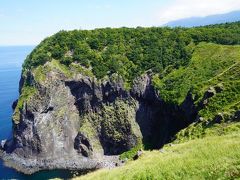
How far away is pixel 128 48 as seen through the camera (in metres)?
157

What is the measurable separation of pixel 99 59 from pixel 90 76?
34.2ft

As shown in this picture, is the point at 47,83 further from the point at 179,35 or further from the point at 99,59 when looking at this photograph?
the point at 179,35

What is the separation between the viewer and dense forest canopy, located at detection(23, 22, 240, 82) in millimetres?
146875

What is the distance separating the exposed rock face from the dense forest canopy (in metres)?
6.48

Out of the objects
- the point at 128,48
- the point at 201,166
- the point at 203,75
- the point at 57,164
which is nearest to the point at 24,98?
the point at 57,164

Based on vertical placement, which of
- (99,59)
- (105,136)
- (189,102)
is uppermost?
(99,59)

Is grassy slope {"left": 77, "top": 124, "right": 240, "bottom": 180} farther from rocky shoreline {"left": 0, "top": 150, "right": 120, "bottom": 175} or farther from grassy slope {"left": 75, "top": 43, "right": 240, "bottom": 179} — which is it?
rocky shoreline {"left": 0, "top": 150, "right": 120, "bottom": 175}

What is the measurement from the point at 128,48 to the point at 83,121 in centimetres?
3356

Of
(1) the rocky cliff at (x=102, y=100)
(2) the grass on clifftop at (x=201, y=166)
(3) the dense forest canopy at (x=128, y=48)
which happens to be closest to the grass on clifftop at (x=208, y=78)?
(1) the rocky cliff at (x=102, y=100)

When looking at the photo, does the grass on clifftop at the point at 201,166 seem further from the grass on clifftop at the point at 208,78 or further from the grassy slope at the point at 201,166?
the grass on clifftop at the point at 208,78

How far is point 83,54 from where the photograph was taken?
150m

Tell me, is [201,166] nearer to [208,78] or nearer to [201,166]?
[201,166]

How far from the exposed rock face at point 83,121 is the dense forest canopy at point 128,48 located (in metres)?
6.48

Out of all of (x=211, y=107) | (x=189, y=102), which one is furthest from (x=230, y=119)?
(x=189, y=102)
